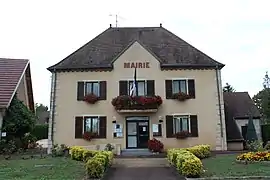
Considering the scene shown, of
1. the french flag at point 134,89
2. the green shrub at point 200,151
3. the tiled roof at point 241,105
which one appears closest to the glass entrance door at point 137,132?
the french flag at point 134,89

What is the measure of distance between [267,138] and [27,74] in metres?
20.3

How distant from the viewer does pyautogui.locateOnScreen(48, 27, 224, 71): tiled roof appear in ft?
76.6

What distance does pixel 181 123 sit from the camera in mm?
22609

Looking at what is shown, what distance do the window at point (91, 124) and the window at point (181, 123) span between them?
5.18 meters

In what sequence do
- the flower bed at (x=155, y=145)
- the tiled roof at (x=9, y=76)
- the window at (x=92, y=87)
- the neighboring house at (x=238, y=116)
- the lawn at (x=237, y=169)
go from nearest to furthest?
the lawn at (x=237, y=169) < the tiled roof at (x=9, y=76) < the flower bed at (x=155, y=145) < the window at (x=92, y=87) < the neighboring house at (x=238, y=116)

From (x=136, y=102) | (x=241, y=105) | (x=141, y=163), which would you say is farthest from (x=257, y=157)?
(x=241, y=105)

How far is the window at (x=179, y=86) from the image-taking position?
907 inches

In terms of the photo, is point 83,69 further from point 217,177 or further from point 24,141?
point 217,177

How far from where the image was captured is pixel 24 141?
22.5 meters

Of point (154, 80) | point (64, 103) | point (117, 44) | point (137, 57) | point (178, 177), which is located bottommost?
point (178, 177)

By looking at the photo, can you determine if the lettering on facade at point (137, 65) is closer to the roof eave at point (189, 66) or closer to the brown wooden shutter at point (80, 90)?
the roof eave at point (189, 66)

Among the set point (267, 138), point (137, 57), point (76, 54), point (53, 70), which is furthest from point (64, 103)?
point (267, 138)

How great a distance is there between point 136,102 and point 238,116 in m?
9.94

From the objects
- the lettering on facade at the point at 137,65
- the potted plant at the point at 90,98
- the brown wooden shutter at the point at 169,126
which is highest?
the lettering on facade at the point at 137,65
